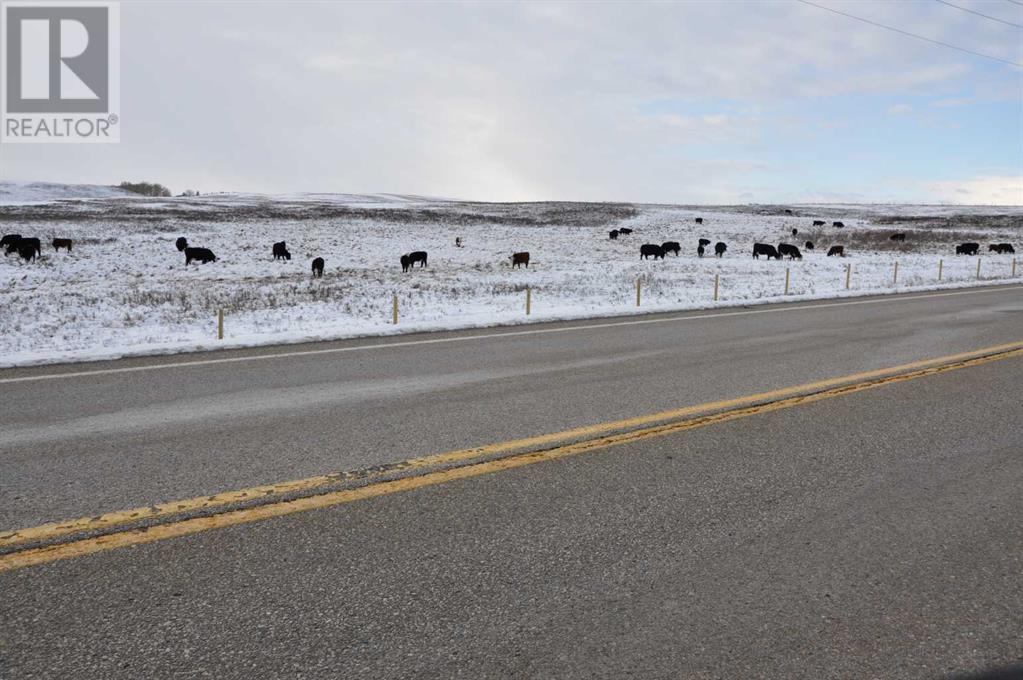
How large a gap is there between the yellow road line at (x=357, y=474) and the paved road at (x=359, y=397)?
132mm

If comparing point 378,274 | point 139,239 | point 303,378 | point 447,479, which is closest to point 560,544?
point 447,479

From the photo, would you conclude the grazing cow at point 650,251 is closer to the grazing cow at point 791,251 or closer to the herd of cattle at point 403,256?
the herd of cattle at point 403,256

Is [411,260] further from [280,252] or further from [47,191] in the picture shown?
[47,191]

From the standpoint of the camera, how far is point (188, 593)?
10.8 feet

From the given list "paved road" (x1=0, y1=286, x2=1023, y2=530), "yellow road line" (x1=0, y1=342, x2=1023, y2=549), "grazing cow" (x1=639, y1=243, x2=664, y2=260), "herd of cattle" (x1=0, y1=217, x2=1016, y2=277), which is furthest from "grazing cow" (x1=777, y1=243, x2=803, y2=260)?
"yellow road line" (x1=0, y1=342, x2=1023, y2=549)

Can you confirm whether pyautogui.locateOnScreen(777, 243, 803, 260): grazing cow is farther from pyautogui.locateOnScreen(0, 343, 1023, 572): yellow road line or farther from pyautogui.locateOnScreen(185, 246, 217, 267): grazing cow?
pyautogui.locateOnScreen(0, 343, 1023, 572): yellow road line

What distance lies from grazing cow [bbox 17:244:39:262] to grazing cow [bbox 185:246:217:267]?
5.92 m

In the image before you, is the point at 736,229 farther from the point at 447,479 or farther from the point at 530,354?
the point at 447,479

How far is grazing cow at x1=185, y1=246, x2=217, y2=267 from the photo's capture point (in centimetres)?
3092

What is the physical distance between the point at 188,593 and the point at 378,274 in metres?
25.3

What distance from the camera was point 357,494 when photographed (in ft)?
14.8

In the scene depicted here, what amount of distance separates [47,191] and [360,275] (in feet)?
383

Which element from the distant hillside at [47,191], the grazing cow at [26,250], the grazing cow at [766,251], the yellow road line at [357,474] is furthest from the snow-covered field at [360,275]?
the distant hillside at [47,191]

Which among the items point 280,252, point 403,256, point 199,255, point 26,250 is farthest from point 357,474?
point 26,250
